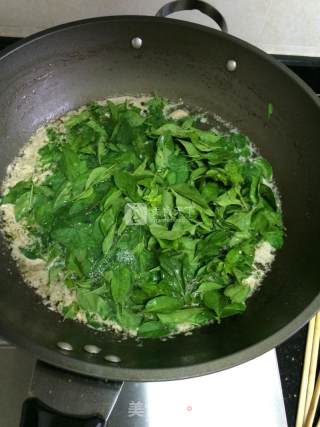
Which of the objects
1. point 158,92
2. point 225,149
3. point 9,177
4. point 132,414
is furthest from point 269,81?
point 132,414

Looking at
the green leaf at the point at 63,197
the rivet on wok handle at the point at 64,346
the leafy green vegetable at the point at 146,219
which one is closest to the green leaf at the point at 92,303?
the leafy green vegetable at the point at 146,219

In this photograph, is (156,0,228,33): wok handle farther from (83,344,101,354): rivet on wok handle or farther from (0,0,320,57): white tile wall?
(83,344,101,354): rivet on wok handle

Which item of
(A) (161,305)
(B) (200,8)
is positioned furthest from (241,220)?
(B) (200,8)

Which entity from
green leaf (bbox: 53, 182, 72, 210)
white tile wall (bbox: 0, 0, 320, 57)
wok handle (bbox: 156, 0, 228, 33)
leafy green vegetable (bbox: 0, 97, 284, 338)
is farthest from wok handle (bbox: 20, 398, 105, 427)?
white tile wall (bbox: 0, 0, 320, 57)

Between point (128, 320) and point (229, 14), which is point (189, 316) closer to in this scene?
point (128, 320)

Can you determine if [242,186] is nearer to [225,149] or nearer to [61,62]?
[225,149]

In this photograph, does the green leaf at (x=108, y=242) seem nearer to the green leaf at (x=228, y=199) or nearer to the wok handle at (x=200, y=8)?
the green leaf at (x=228, y=199)
